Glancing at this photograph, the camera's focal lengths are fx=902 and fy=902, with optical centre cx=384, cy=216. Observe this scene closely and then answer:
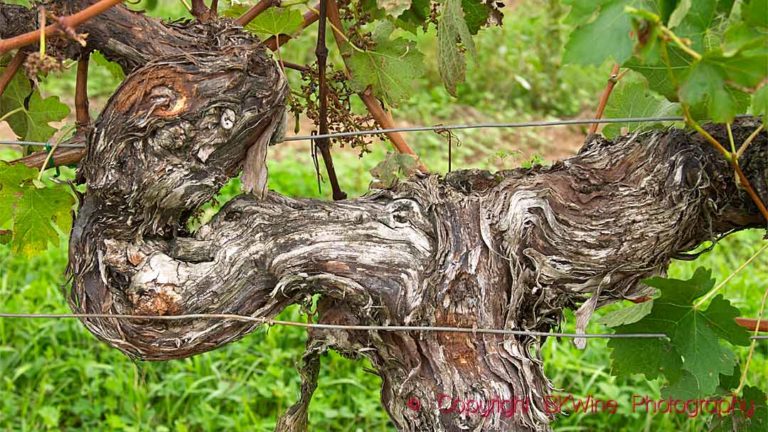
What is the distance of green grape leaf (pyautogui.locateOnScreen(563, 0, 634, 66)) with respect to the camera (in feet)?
3.66

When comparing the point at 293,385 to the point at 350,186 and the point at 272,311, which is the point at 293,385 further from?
the point at 272,311

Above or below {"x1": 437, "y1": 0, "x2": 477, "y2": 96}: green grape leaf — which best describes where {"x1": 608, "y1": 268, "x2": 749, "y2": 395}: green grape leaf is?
below

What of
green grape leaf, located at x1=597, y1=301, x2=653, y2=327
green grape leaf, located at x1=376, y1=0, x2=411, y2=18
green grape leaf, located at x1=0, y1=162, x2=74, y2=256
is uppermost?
green grape leaf, located at x1=376, y1=0, x2=411, y2=18

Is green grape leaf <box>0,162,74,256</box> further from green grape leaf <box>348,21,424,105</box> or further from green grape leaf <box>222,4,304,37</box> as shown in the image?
green grape leaf <box>348,21,424,105</box>

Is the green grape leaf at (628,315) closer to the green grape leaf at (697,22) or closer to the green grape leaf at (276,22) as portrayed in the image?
the green grape leaf at (697,22)

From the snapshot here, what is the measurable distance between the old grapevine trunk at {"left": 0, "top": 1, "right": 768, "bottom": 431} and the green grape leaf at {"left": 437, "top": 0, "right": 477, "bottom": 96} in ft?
0.67

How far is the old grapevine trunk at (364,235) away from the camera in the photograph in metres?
1.36

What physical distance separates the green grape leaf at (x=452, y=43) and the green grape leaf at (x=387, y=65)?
7 cm

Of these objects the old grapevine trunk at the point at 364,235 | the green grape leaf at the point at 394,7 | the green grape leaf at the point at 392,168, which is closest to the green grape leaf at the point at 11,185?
the old grapevine trunk at the point at 364,235

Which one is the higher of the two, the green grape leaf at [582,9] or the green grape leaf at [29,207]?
the green grape leaf at [582,9]

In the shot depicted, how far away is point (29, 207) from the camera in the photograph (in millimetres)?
1497

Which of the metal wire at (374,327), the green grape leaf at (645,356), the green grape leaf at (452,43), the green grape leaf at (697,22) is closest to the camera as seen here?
the green grape leaf at (697,22)

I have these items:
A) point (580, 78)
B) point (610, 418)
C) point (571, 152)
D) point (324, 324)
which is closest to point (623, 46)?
point (324, 324)

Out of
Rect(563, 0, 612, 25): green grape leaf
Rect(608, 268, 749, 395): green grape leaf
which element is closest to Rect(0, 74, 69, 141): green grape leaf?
Rect(563, 0, 612, 25): green grape leaf
